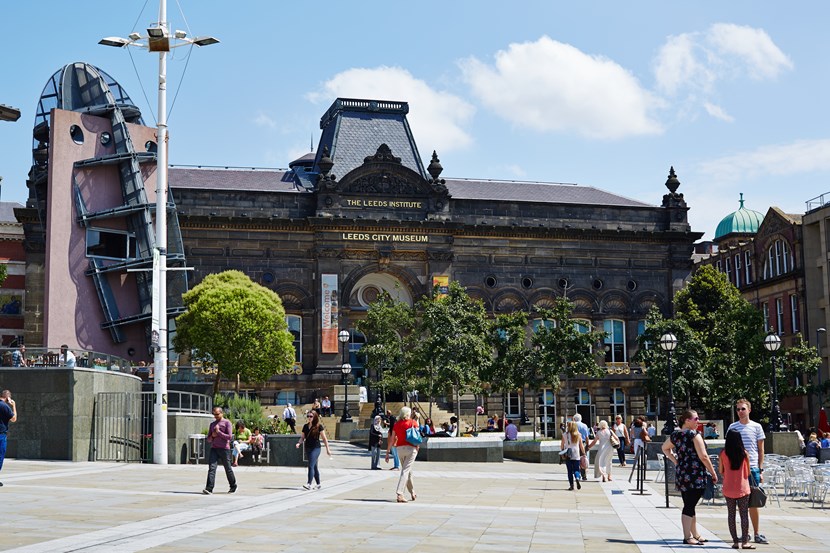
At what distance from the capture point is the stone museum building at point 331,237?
53.8m

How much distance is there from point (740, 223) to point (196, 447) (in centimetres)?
7323

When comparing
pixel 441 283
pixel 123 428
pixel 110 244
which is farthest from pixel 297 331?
pixel 123 428

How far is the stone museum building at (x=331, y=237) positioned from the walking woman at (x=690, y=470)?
128ft

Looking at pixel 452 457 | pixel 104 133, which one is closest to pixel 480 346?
pixel 452 457

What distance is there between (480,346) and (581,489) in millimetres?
23751

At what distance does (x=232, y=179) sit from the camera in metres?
66.2

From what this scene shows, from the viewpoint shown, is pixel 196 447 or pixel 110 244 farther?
pixel 110 244

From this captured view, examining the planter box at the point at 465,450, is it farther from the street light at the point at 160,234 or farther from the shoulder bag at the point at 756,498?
the shoulder bag at the point at 756,498

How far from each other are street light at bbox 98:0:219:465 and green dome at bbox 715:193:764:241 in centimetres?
7185

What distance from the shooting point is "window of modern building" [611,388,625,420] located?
6744 centimetres

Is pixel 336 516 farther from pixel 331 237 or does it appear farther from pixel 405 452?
pixel 331 237

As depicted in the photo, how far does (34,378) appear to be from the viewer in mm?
29844

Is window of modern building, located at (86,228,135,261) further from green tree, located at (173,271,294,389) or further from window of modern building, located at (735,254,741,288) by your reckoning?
window of modern building, located at (735,254,741,288)

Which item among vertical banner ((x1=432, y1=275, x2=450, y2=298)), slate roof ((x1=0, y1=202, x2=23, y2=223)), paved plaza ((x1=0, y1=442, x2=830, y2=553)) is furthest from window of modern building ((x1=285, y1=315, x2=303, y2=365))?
paved plaza ((x1=0, y1=442, x2=830, y2=553))
